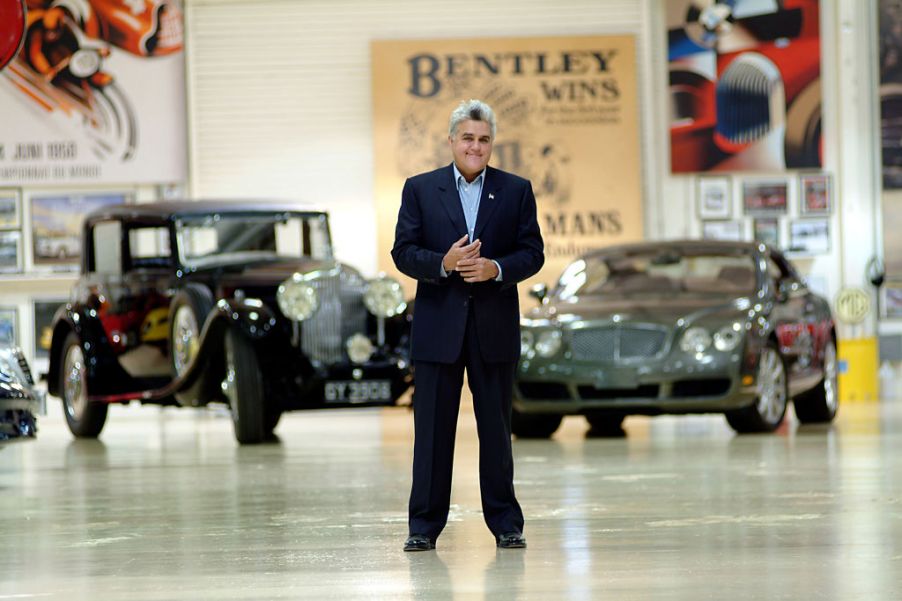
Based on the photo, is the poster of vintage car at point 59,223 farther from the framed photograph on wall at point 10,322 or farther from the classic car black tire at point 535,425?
the classic car black tire at point 535,425

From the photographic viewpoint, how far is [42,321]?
18625 millimetres

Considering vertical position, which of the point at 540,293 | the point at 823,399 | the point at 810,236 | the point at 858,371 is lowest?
the point at 858,371

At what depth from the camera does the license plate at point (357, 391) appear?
11188 millimetres

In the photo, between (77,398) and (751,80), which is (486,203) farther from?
(751,80)

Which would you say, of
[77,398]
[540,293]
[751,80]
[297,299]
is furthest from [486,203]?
[751,80]

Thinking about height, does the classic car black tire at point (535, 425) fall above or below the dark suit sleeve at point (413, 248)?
below

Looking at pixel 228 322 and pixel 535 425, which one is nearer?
pixel 228 322

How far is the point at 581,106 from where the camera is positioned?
18.6m

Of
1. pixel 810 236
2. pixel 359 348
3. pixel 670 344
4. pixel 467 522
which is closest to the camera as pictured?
pixel 467 522

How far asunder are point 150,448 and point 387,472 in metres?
3.33

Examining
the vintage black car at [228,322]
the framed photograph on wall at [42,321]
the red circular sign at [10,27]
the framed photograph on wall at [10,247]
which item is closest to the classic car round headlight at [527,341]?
the vintage black car at [228,322]

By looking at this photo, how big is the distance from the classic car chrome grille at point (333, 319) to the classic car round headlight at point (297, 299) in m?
0.08

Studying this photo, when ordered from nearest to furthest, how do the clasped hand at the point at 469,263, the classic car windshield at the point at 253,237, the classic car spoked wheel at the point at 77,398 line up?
the clasped hand at the point at 469,263
the classic car windshield at the point at 253,237
the classic car spoked wheel at the point at 77,398

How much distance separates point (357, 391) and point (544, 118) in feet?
26.3
